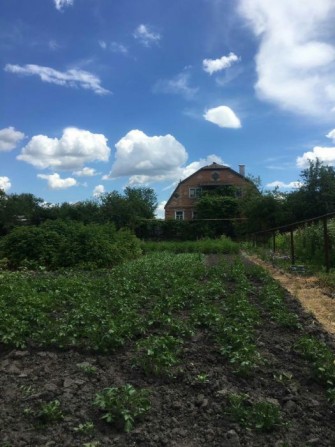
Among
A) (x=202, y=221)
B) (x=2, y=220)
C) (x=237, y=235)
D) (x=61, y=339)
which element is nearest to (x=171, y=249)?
(x=237, y=235)

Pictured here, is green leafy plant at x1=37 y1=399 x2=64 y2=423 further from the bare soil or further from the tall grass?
the tall grass

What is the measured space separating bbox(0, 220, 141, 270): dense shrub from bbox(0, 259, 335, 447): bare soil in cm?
904

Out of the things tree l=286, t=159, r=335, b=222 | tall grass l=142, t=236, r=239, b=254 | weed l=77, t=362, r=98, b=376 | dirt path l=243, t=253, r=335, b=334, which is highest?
tree l=286, t=159, r=335, b=222

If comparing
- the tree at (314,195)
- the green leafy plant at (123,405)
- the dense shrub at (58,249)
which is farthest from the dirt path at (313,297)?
the tree at (314,195)

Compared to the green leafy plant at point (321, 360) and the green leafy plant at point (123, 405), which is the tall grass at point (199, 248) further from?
the green leafy plant at point (123, 405)

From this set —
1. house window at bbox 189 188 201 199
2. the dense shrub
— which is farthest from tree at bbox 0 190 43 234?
the dense shrub

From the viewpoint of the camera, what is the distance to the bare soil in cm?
269

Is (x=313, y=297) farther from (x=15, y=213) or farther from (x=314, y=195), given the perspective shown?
(x=15, y=213)

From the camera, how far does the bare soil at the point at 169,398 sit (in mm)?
2686

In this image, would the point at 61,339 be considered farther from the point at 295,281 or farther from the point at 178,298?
the point at 295,281

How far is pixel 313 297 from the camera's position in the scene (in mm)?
8062

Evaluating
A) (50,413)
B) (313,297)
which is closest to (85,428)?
(50,413)

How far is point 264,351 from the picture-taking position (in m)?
4.36

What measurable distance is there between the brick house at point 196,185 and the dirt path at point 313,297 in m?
44.2
